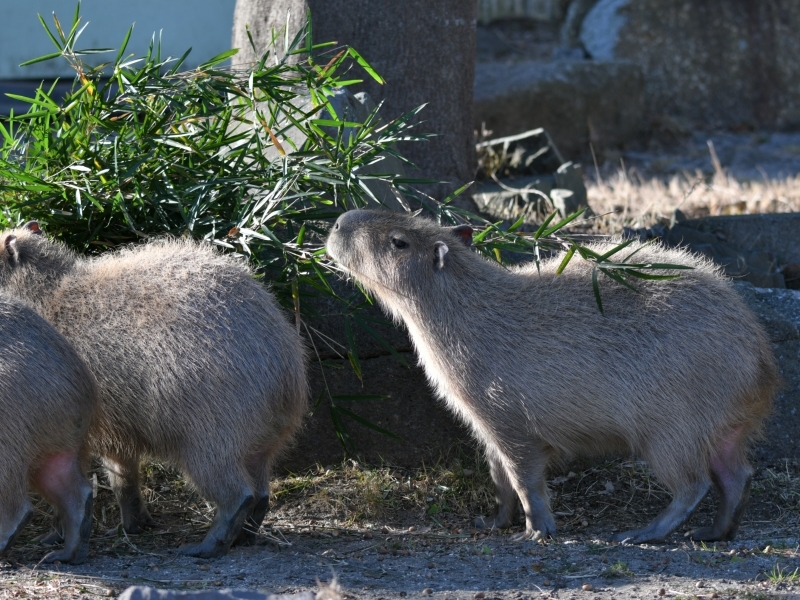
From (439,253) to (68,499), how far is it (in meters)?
1.62

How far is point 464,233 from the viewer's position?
4.05m

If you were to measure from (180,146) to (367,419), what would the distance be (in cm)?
148

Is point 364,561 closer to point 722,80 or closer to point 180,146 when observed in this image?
point 180,146

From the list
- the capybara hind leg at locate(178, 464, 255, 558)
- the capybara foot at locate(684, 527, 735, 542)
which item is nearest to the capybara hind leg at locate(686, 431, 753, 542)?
the capybara foot at locate(684, 527, 735, 542)

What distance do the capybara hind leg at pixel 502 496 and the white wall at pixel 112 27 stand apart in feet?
20.5

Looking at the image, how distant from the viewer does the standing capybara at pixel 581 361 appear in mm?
3729

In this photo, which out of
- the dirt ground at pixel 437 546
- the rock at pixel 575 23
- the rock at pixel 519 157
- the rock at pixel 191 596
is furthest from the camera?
the rock at pixel 575 23

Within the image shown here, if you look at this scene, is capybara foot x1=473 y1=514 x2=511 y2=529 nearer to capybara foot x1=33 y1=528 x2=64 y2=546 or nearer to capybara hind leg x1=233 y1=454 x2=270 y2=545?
capybara hind leg x1=233 y1=454 x2=270 y2=545

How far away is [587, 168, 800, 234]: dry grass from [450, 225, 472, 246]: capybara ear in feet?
7.73

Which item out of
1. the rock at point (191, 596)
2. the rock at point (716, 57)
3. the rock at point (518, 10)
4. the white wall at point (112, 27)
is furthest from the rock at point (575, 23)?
the rock at point (191, 596)

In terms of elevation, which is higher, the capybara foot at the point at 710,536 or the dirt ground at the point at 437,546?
the dirt ground at the point at 437,546

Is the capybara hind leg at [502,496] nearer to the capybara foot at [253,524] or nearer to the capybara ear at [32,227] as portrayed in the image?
the capybara foot at [253,524]

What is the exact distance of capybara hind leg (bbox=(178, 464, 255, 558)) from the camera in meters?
3.55

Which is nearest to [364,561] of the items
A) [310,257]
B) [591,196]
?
[310,257]
